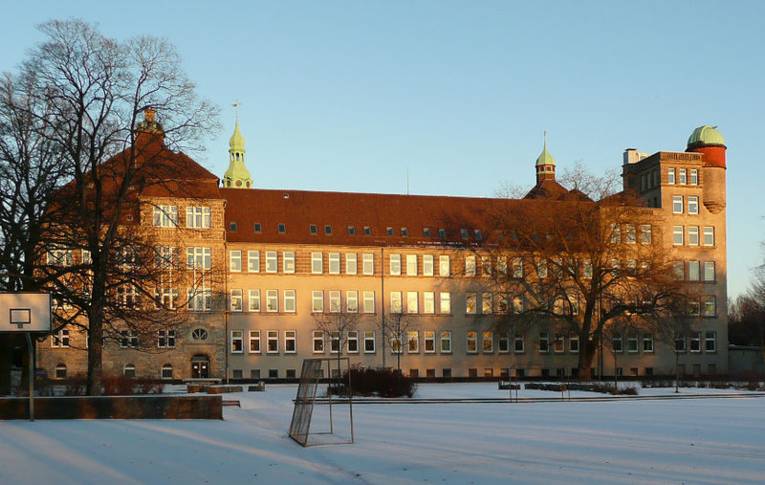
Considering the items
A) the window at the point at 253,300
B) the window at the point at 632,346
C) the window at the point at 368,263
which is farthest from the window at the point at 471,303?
the window at the point at 253,300

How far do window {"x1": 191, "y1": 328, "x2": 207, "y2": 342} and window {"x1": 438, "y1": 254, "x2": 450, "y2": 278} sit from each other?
19103 millimetres

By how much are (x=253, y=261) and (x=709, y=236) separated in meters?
38.1

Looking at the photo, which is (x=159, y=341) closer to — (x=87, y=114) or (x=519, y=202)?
(x=519, y=202)

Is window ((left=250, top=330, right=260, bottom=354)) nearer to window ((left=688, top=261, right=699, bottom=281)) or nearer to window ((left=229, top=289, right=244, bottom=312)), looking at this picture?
window ((left=229, top=289, right=244, bottom=312))

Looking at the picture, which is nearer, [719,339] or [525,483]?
[525,483]

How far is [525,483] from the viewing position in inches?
639

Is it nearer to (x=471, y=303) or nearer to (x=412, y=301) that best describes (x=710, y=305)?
(x=471, y=303)

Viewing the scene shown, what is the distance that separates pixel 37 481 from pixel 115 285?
2108 centimetres

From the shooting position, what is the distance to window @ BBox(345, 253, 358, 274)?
7444cm

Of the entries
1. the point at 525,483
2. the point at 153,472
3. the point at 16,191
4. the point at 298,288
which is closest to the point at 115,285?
the point at 16,191

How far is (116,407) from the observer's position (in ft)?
94.4

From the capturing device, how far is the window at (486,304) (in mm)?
76625

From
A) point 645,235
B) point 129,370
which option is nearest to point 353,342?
point 129,370

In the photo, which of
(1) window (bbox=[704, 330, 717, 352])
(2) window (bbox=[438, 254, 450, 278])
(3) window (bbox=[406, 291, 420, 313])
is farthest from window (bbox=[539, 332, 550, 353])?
(1) window (bbox=[704, 330, 717, 352])
